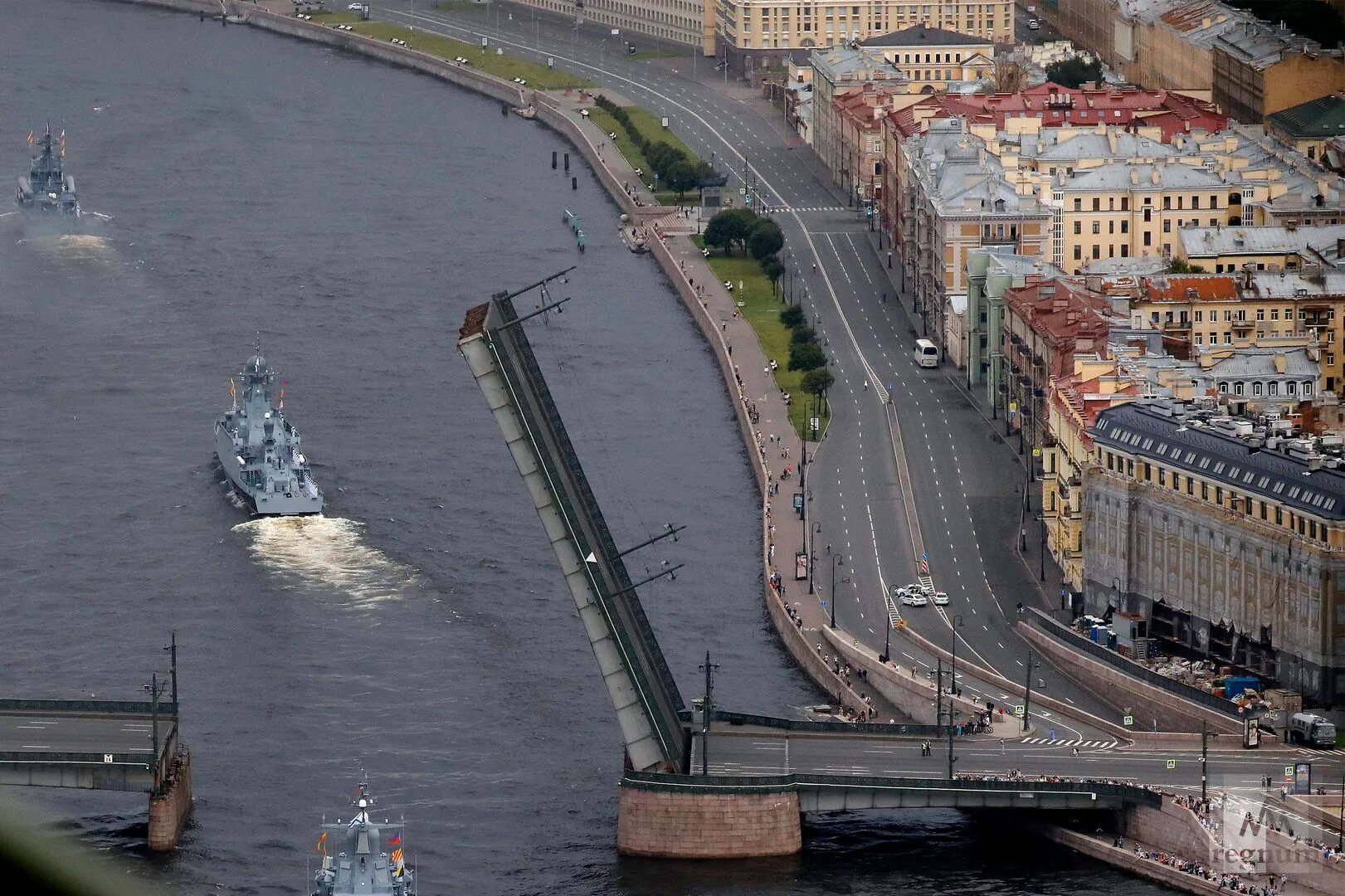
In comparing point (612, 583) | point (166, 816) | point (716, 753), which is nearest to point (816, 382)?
point (612, 583)

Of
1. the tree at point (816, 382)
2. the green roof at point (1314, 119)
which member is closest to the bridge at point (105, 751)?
the tree at point (816, 382)

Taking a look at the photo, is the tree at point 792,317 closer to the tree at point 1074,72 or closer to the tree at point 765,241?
the tree at point 765,241

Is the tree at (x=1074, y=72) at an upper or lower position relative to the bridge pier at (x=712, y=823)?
upper

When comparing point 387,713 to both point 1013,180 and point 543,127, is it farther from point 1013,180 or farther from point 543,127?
point 543,127

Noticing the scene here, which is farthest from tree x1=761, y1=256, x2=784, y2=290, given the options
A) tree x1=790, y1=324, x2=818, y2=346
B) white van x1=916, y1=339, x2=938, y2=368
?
white van x1=916, y1=339, x2=938, y2=368

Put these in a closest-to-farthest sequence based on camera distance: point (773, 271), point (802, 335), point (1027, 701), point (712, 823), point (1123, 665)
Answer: point (712, 823)
point (1027, 701)
point (1123, 665)
point (802, 335)
point (773, 271)

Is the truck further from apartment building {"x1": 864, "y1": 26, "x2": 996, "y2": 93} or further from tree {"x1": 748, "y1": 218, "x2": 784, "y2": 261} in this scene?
apartment building {"x1": 864, "y1": 26, "x2": 996, "y2": 93}

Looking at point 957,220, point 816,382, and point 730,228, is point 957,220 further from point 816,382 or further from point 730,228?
point 730,228
